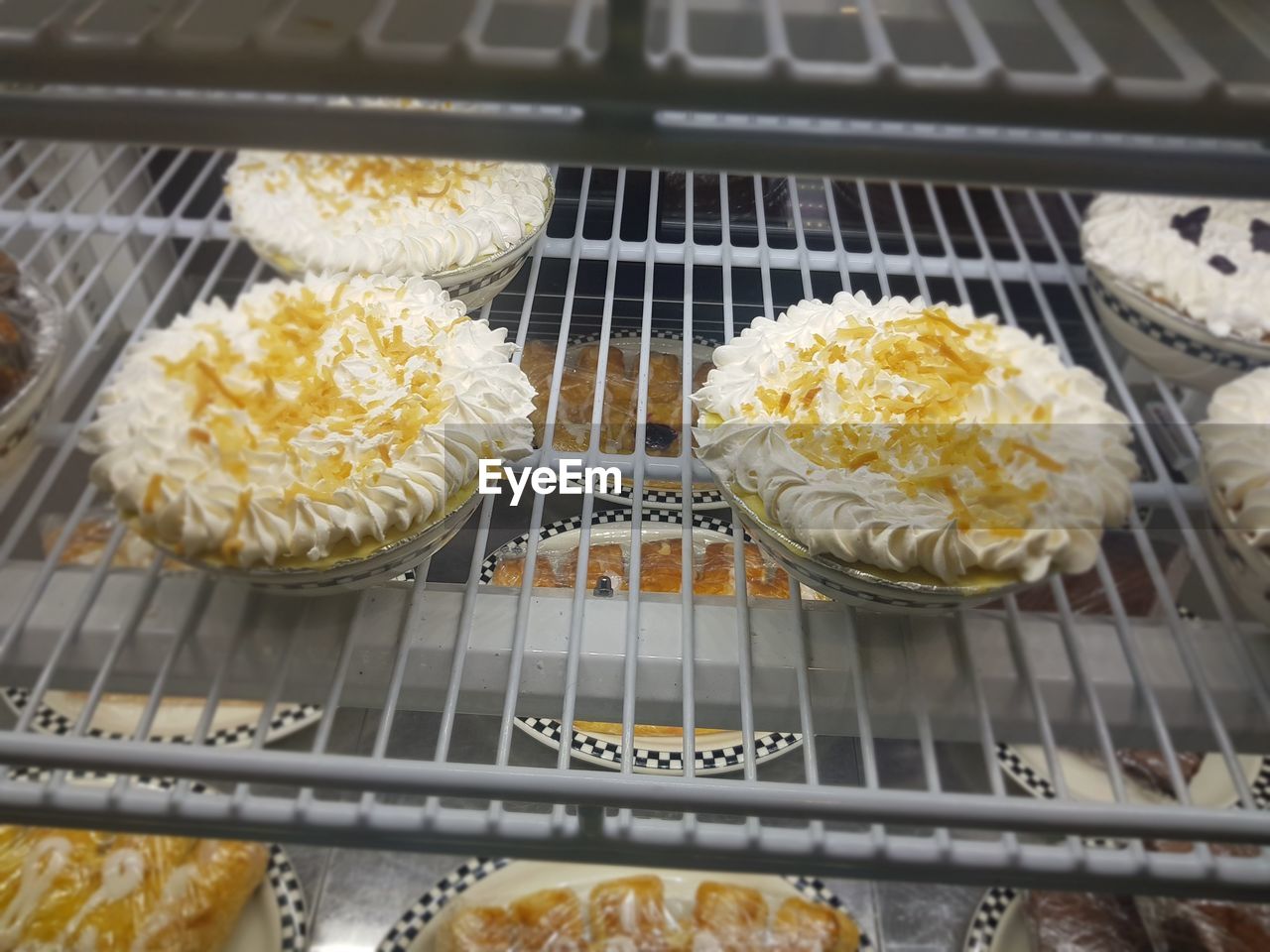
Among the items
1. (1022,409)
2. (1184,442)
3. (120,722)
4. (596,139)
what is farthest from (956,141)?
(120,722)

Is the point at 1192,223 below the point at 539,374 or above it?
above

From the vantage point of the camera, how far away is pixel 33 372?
2.18 feet

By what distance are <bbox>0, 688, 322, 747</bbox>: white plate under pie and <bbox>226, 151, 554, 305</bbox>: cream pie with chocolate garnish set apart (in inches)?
24.5

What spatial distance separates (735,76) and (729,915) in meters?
1.04

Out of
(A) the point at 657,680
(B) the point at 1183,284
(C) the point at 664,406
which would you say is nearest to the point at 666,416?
Result: (C) the point at 664,406

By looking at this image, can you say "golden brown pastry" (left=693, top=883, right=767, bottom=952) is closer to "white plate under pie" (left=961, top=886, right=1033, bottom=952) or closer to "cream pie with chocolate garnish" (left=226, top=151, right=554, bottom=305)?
"white plate under pie" (left=961, top=886, right=1033, bottom=952)

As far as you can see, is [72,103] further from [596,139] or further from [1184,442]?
[1184,442]

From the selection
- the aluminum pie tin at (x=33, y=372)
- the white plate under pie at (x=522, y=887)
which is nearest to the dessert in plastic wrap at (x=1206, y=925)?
the white plate under pie at (x=522, y=887)

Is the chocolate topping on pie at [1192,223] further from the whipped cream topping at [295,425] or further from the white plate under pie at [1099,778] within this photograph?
the white plate under pie at [1099,778]

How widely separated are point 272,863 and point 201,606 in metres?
0.64

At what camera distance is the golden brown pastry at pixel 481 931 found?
106cm

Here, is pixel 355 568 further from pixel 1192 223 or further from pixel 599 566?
pixel 1192 223

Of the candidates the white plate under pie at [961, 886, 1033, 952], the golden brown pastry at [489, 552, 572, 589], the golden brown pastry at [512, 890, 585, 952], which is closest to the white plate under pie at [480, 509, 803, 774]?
the golden brown pastry at [489, 552, 572, 589]

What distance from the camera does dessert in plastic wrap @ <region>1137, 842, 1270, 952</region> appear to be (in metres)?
1.11
